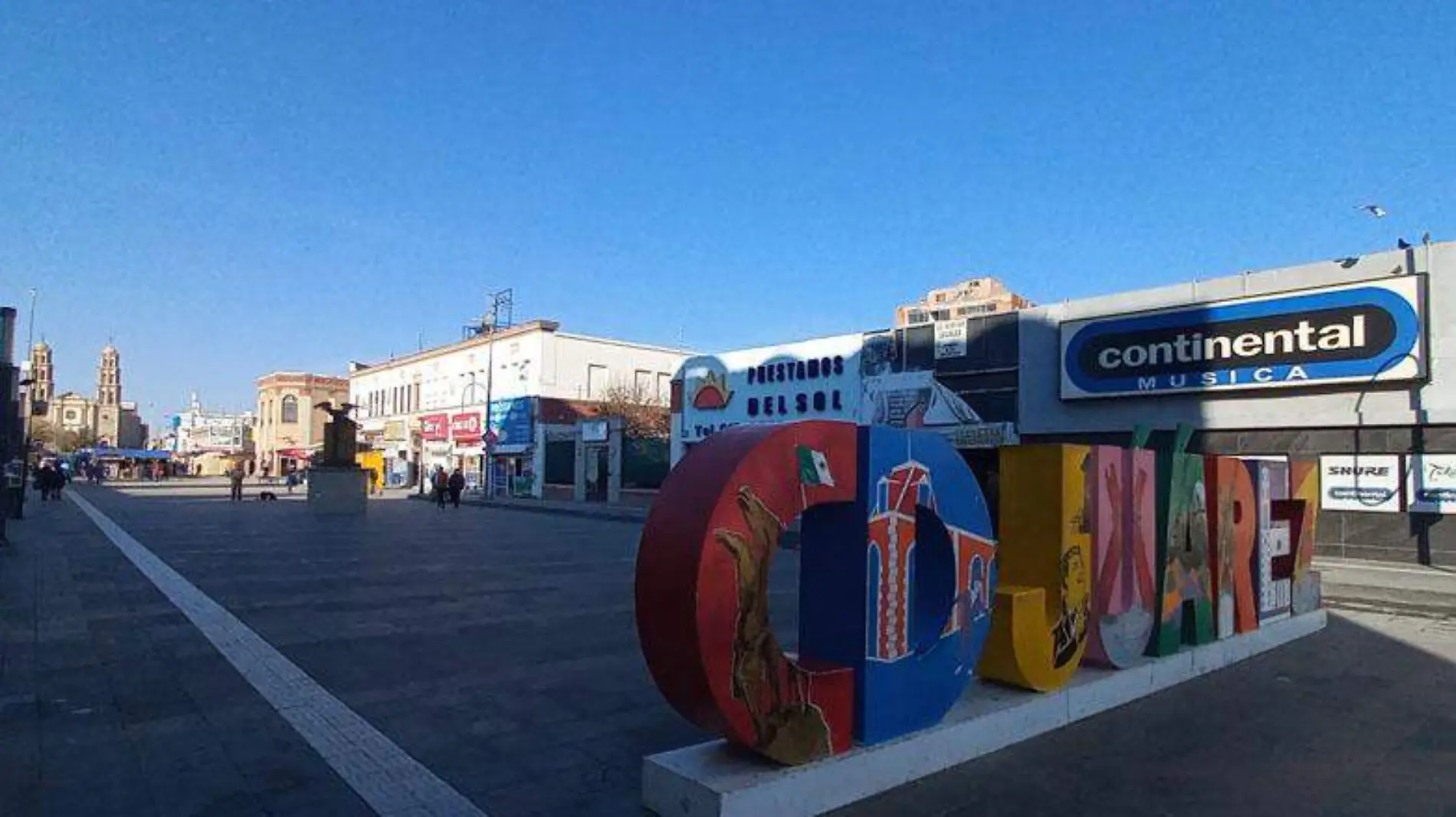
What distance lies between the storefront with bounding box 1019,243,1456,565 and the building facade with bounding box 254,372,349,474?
74.1 m

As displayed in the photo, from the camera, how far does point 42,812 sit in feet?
13.9

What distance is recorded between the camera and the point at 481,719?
5.94m

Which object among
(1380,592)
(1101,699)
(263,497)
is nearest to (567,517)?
(263,497)

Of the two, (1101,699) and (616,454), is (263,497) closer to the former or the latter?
(616,454)

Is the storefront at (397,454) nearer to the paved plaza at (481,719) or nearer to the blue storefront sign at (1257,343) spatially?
the blue storefront sign at (1257,343)

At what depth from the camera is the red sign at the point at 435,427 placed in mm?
54250

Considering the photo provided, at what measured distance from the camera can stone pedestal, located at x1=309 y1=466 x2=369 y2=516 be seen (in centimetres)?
2709

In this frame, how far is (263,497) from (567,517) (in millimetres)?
15538

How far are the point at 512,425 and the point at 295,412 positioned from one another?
45012mm

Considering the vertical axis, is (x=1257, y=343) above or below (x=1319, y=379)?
A: above

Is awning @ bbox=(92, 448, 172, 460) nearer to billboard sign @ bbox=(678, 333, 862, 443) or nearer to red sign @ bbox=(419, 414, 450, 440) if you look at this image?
red sign @ bbox=(419, 414, 450, 440)

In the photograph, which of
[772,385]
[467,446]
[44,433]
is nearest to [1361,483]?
[772,385]

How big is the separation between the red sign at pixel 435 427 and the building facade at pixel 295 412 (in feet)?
91.8

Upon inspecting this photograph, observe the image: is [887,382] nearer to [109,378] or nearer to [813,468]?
[813,468]
